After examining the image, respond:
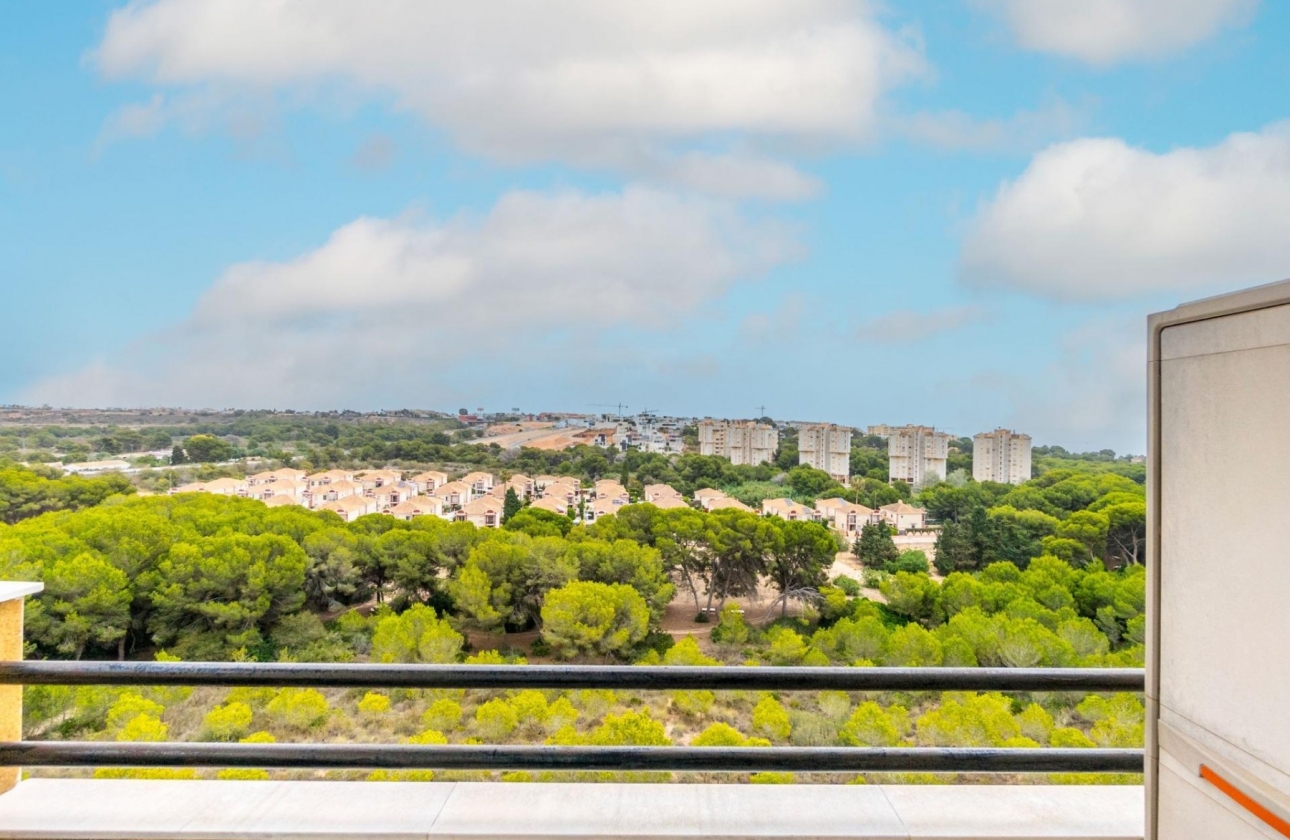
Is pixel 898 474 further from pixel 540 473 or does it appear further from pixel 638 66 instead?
pixel 638 66

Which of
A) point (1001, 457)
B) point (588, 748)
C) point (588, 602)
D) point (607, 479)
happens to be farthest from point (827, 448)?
point (588, 748)

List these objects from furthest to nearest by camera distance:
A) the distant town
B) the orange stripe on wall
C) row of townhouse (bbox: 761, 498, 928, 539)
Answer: the distant town < row of townhouse (bbox: 761, 498, 928, 539) < the orange stripe on wall

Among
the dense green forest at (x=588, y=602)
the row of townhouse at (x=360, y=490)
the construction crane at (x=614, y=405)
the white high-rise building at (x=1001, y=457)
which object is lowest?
the dense green forest at (x=588, y=602)

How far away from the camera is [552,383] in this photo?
6703 mm

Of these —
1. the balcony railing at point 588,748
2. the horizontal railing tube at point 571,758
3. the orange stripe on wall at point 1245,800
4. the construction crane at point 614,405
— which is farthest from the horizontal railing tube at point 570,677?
the construction crane at point 614,405

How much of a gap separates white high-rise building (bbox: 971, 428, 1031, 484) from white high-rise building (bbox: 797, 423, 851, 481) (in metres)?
0.87

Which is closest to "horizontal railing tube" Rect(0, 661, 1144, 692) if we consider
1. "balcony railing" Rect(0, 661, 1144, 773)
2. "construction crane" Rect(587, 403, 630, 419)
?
"balcony railing" Rect(0, 661, 1144, 773)

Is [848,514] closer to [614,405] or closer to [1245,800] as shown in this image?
[614,405]

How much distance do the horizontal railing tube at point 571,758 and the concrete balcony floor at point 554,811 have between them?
0.42ft

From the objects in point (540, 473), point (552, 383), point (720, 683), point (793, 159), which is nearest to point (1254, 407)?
point (720, 683)

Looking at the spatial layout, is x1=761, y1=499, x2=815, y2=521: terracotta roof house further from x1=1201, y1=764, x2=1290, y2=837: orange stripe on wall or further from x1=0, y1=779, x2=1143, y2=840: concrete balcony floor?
x1=1201, y1=764, x2=1290, y2=837: orange stripe on wall

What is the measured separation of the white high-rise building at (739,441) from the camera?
5.25m

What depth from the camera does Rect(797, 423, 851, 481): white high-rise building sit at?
4.94 m

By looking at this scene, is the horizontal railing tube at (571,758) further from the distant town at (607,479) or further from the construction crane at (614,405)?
the construction crane at (614,405)
